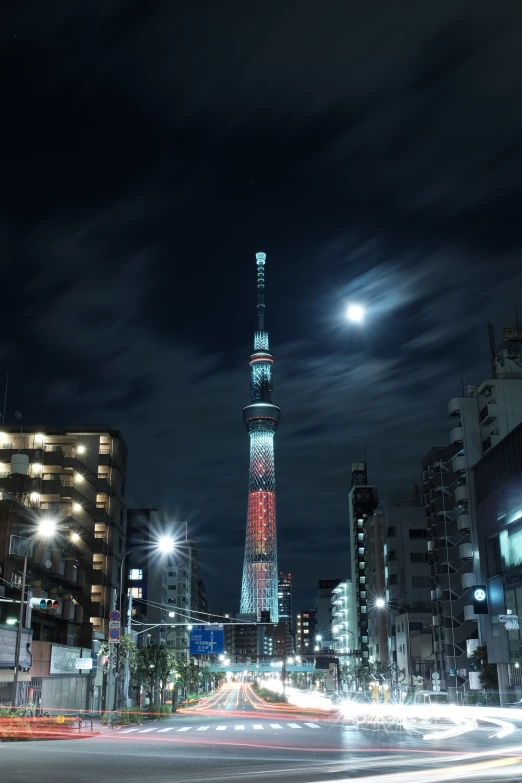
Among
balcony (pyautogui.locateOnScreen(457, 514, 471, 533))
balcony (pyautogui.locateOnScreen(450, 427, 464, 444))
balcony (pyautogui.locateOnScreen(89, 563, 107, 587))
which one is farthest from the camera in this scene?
balcony (pyautogui.locateOnScreen(450, 427, 464, 444))

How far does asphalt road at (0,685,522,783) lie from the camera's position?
57.2ft

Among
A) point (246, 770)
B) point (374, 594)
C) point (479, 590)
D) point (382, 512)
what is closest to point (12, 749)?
point (246, 770)

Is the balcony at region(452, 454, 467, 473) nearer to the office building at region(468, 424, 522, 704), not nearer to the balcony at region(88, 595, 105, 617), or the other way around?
the office building at region(468, 424, 522, 704)

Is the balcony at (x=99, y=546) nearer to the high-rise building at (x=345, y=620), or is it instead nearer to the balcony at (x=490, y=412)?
the balcony at (x=490, y=412)

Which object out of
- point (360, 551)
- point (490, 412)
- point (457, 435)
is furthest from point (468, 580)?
point (360, 551)

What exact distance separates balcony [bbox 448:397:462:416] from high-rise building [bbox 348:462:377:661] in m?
83.8

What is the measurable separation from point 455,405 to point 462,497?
10734 millimetres

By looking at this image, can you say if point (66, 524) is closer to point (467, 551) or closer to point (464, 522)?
point (464, 522)

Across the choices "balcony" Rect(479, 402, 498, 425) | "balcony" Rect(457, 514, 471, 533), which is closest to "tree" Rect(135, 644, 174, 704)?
"balcony" Rect(457, 514, 471, 533)

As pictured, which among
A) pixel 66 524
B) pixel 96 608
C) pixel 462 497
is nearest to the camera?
pixel 66 524

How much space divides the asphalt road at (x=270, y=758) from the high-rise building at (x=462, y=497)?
55.8m

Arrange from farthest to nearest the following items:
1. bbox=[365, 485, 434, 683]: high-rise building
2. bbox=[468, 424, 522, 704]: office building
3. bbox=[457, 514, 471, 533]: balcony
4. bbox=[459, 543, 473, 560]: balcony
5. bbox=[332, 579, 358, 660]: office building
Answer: bbox=[332, 579, 358, 660]: office building
bbox=[365, 485, 434, 683]: high-rise building
bbox=[457, 514, 471, 533]: balcony
bbox=[459, 543, 473, 560]: balcony
bbox=[468, 424, 522, 704]: office building

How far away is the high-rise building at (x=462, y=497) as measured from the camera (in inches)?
3369

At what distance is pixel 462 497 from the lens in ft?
288
